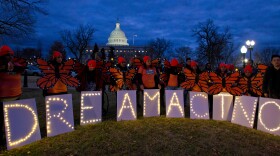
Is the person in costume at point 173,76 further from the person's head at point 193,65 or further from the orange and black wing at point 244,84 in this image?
the orange and black wing at point 244,84

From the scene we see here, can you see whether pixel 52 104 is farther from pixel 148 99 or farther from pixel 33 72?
pixel 33 72

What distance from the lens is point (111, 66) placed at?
30.9 feet

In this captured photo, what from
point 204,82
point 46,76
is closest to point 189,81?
point 204,82

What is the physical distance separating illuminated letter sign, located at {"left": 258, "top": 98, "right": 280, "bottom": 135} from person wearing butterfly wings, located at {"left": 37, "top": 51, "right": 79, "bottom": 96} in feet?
16.4

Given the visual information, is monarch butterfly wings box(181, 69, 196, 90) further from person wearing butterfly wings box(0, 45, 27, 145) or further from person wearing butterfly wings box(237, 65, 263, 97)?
person wearing butterfly wings box(0, 45, 27, 145)

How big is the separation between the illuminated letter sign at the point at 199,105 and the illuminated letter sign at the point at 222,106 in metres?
0.27

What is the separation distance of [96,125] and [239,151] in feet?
12.6

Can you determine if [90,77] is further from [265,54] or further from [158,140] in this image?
[265,54]

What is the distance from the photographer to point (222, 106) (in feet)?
28.4

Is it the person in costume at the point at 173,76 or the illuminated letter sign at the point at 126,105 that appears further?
the person in costume at the point at 173,76

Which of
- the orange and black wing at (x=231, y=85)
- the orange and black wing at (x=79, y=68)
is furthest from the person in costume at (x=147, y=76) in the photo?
the orange and black wing at (x=231, y=85)

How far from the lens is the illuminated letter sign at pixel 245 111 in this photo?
7.67 metres

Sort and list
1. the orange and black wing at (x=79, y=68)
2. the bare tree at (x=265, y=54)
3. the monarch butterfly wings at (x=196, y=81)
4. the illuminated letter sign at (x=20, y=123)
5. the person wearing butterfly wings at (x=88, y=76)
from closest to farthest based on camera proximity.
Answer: the illuminated letter sign at (x=20, y=123)
the orange and black wing at (x=79, y=68)
the person wearing butterfly wings at (x=88, y=76)
the monarch butterfly wings at (x=196, y=81)
the bare tree at (x=265, y=54)

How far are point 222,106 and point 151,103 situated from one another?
→ 2.21m
